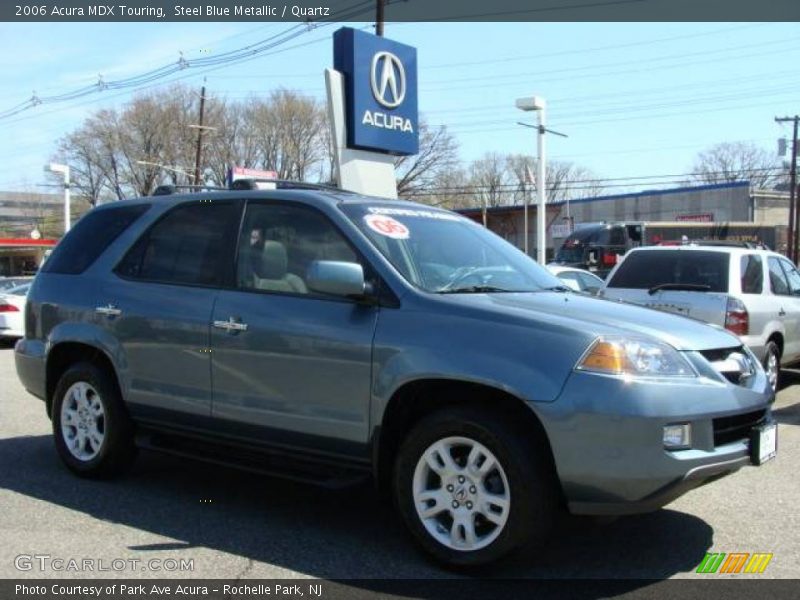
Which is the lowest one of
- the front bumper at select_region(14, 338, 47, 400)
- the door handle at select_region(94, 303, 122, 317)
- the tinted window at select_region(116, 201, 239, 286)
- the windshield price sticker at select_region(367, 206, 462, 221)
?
the front bumper at select_region(14, 338, 47, 400)

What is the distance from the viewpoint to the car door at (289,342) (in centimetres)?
430

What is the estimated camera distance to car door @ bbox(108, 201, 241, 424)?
4954mm

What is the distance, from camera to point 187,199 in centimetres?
544

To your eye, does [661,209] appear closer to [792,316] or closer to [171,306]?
[792,316]

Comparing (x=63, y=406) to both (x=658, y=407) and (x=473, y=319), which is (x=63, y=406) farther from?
(x=658, y=407)

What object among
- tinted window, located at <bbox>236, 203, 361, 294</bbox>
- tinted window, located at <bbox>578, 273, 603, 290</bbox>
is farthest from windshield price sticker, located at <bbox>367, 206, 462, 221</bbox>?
tinted window, located at <bbox>578, 273, 603, 290</bbox>

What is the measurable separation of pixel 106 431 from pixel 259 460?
141cm

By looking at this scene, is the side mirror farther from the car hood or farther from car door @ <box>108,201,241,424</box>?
car door @ <box>108,201,241,424</box>

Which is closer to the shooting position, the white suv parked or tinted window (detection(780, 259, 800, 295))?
the white suv parked

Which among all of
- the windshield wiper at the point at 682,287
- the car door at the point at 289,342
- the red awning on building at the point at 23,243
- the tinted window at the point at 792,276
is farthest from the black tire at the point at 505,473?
the red awning on building at the point at 23,243

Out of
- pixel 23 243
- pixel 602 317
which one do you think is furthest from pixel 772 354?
pixel 23 243

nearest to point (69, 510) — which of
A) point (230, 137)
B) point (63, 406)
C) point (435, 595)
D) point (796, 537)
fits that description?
point (63, 406)

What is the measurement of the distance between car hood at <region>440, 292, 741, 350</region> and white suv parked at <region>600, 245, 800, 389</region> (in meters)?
4.35

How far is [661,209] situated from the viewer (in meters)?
61.8
